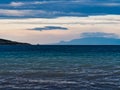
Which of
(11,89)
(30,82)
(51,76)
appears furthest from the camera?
(51,76)

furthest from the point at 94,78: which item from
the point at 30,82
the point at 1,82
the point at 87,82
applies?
the point at 1,82

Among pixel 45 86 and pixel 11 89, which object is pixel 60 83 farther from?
pixel 11 89

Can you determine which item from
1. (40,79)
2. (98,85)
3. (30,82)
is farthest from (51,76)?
(98,85)

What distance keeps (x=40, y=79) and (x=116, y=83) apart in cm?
668

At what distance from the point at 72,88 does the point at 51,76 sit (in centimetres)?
846

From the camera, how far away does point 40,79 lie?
3369 centimetres

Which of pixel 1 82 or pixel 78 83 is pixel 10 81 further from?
pixel 78 83

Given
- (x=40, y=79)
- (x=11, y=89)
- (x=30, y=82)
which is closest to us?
(x=11, y=89)

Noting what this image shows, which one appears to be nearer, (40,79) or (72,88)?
(72,88)

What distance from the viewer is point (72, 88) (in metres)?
28.0

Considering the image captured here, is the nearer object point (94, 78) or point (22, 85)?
point (22, 85)

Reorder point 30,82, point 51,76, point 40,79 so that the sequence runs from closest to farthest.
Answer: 1. point 30,82
2. point 40,79
3. point 51,76

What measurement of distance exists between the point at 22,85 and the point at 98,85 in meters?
5.63

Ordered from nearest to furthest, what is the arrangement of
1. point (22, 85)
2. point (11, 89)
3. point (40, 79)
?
point (11, 89), point (22, 85), point (40, 79)
